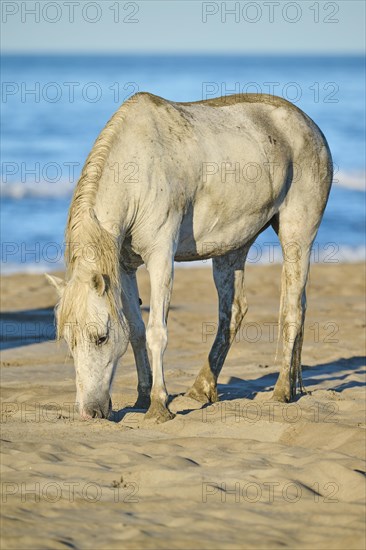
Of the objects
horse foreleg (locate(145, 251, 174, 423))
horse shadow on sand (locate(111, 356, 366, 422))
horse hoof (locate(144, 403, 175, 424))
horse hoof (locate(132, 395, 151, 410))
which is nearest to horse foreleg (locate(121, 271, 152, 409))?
horse hoof (locate(132, 395, 151, 410))

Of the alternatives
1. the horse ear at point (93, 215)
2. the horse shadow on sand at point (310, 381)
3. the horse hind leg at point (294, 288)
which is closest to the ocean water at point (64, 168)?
the horse shadow on sand at point (310, 381)

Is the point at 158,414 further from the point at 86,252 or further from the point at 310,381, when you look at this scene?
the point at 310,381

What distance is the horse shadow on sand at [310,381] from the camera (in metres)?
7.54

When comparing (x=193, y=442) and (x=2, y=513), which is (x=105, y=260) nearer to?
(x=193, y=442)

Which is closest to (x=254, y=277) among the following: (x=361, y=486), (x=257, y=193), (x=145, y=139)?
(x=257, y=193)

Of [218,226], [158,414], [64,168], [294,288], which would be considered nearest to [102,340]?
[158,414]

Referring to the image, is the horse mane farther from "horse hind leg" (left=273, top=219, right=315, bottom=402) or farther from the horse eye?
"horse hind leg" (left=273, top=219, right=315, bottom=402)

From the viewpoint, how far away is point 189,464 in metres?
5.09

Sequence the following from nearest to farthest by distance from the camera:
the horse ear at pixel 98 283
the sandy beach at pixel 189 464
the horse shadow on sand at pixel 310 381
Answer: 1. the sandy beach at pixel 189 464
2. the horse ear at pixel 98 283
3. the horse shadow on sand at pixel 310 381

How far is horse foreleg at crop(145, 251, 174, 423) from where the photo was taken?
6.30 m

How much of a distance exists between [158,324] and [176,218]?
0.74 m

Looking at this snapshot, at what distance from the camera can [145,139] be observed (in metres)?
6.45

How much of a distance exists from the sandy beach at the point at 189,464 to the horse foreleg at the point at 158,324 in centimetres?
17

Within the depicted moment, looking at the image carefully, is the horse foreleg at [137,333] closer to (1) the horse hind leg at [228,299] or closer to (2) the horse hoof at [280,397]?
(1) the horse hind leg at [228,299]
